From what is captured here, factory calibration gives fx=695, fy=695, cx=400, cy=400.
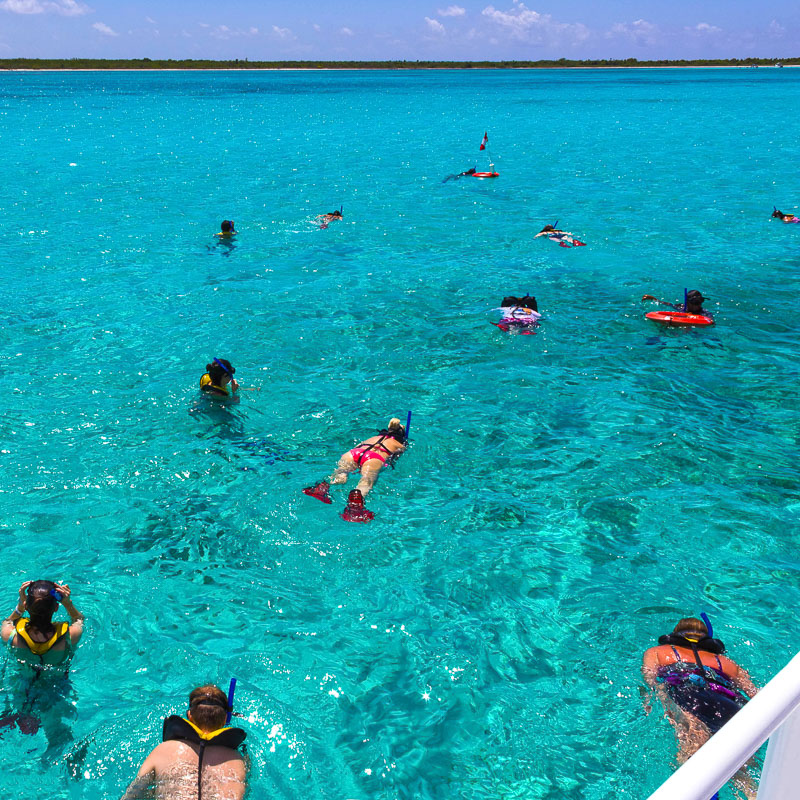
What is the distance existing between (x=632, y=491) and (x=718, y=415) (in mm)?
2735

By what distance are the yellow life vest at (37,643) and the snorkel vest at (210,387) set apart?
489cm

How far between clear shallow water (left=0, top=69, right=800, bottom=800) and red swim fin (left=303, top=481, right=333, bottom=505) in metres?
0.12

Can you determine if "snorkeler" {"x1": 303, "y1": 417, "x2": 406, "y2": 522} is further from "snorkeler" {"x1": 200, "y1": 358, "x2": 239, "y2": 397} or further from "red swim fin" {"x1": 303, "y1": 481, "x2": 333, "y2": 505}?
"snorkeler" {"x1": 200, "y1": 358, "x2": 239, "y2": 397}

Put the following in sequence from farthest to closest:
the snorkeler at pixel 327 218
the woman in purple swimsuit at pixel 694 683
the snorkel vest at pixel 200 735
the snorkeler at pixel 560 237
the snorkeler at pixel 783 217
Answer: the snorkeler at pixel 327 218 < the snorkeler at pixel 783 217 < the snorkeler at pixel 560 237 < the woman in purple swimsuit at pixel 694 683 < the snorkel vest at pixel 200 735

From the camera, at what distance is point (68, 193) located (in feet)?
87.8

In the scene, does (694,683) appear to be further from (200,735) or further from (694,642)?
(200,735)

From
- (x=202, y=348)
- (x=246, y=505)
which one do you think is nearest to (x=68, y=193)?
(x=202, y=348)

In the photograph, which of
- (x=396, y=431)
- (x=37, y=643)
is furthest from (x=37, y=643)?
(x=396, y=431)

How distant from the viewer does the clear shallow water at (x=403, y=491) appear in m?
5.45

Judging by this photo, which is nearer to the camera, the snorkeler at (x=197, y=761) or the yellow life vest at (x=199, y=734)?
the snorkeler at (x=197, y=761)

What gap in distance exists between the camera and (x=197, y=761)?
4.38 m

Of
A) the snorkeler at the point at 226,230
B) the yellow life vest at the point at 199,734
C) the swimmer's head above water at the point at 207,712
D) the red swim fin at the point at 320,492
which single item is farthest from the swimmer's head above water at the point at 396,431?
the snorkeler at the point at 226,230

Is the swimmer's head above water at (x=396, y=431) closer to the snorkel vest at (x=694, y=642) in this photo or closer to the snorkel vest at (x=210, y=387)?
the snorkel vest at (x=210, y=387)

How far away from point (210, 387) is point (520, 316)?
20.5 ft
